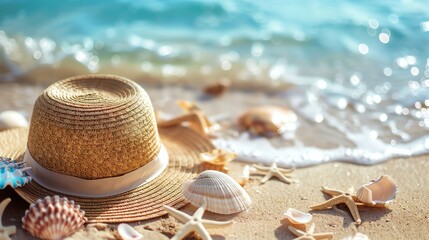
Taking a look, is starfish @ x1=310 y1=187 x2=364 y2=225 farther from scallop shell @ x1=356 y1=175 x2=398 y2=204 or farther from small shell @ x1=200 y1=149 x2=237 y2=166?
small shell @ x1=200 y1=149 x2=237 y2=166

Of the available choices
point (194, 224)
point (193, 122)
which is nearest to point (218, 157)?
point (193, 122)

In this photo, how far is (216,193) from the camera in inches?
147

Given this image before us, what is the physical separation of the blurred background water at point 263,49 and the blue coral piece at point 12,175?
3.30 meters

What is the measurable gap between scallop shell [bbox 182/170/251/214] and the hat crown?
1.64 feet

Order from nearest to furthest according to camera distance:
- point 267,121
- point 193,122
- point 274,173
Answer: point 274,173 < point 193,122 < point 267,121

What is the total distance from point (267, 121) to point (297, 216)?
6.54 ft

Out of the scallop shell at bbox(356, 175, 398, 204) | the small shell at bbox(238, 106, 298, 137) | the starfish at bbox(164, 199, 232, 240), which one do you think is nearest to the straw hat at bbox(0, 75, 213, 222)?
the starfish at bbox(164, 199, 232, 240)

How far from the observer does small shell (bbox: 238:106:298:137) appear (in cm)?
571

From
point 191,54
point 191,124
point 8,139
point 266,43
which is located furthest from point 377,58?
point 8,139

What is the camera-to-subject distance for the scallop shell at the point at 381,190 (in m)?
4.07

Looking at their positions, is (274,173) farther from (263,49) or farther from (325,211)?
(263,49)

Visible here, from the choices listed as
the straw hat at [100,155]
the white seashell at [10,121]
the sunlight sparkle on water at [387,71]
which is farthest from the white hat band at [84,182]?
the sunlight sparkle on water at [387,71]

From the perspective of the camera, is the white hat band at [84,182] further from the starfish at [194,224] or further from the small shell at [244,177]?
the small shell at [244,177]

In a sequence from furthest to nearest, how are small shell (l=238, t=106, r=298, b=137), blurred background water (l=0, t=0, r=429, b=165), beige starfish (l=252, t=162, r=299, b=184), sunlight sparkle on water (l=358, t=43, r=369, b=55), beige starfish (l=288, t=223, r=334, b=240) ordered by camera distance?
1. sunlight sparkle on water (l=358, t=43, r=369, b=55)
2. blurred background water (l=0, t=0, r=429, b=165)
3. small shell (l=238, t=106, r=298, b=137)
4. beige starfish (l=252, t=162, r=299, b=184)
5. beige starfish (l=288, t=223, r=334, b=240)
